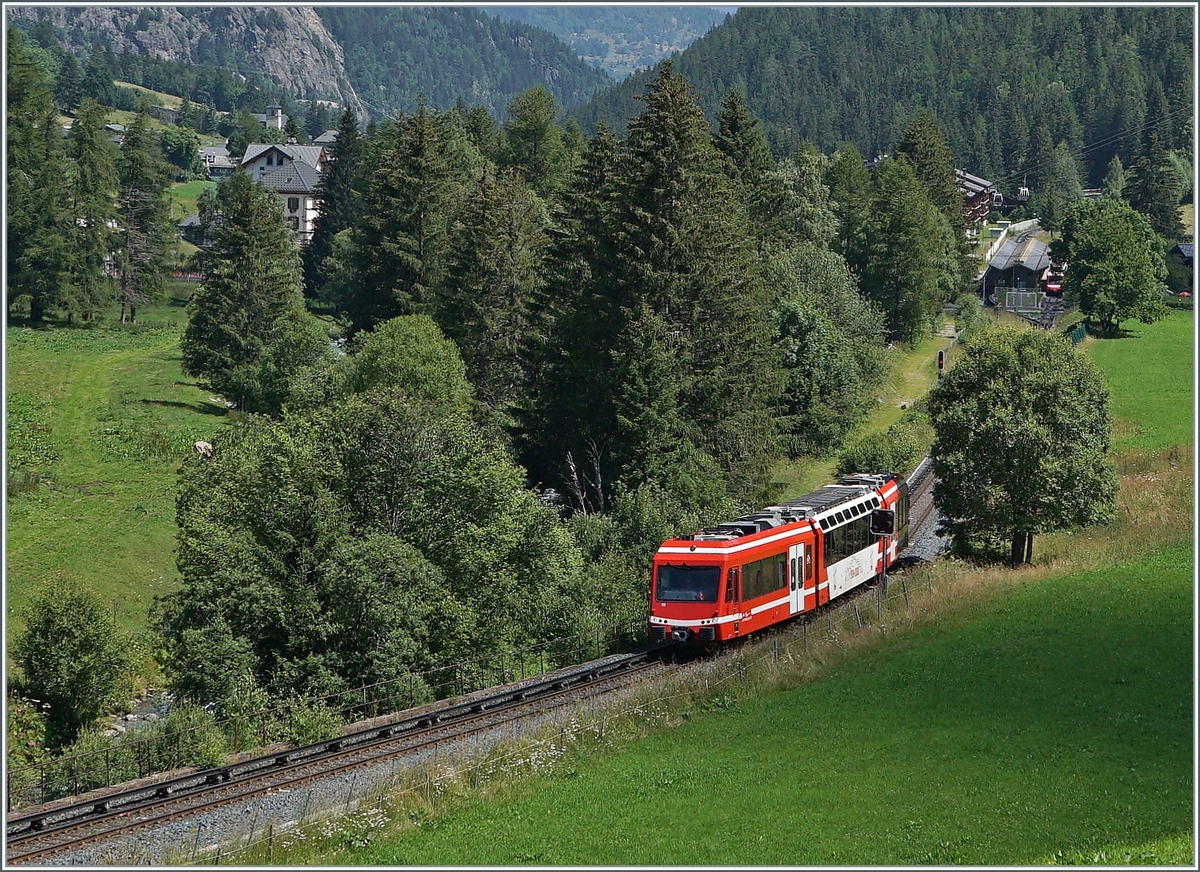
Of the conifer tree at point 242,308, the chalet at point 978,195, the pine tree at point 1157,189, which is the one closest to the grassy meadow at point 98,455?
the conifer tree at point 242,308

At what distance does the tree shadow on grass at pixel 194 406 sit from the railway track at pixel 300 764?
4889cm

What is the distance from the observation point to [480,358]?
68000 mm

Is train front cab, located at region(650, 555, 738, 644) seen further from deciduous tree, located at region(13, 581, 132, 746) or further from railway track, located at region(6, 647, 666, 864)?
deciduous tree, located at region(13, 581, 132, 746)

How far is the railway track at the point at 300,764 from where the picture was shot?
22812 millimetres

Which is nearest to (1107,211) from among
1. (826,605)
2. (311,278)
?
(311,278)

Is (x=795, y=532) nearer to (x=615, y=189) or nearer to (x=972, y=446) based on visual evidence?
(x=972, y=446)

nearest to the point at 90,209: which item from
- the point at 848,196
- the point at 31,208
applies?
the point at 31,208

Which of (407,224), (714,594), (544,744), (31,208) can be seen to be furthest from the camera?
(31,208)

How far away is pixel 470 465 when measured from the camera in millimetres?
41812

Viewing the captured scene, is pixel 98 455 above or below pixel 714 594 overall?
below

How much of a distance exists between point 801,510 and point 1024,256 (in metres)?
115

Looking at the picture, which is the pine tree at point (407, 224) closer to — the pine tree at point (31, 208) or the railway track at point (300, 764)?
the pine tree at point (31, 208)

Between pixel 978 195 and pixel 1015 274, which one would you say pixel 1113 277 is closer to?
pixel 1015 274

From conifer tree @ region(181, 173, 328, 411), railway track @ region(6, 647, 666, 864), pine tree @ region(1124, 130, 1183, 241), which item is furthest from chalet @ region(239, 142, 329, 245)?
railway track @ region(6, 647, 666, 864)
